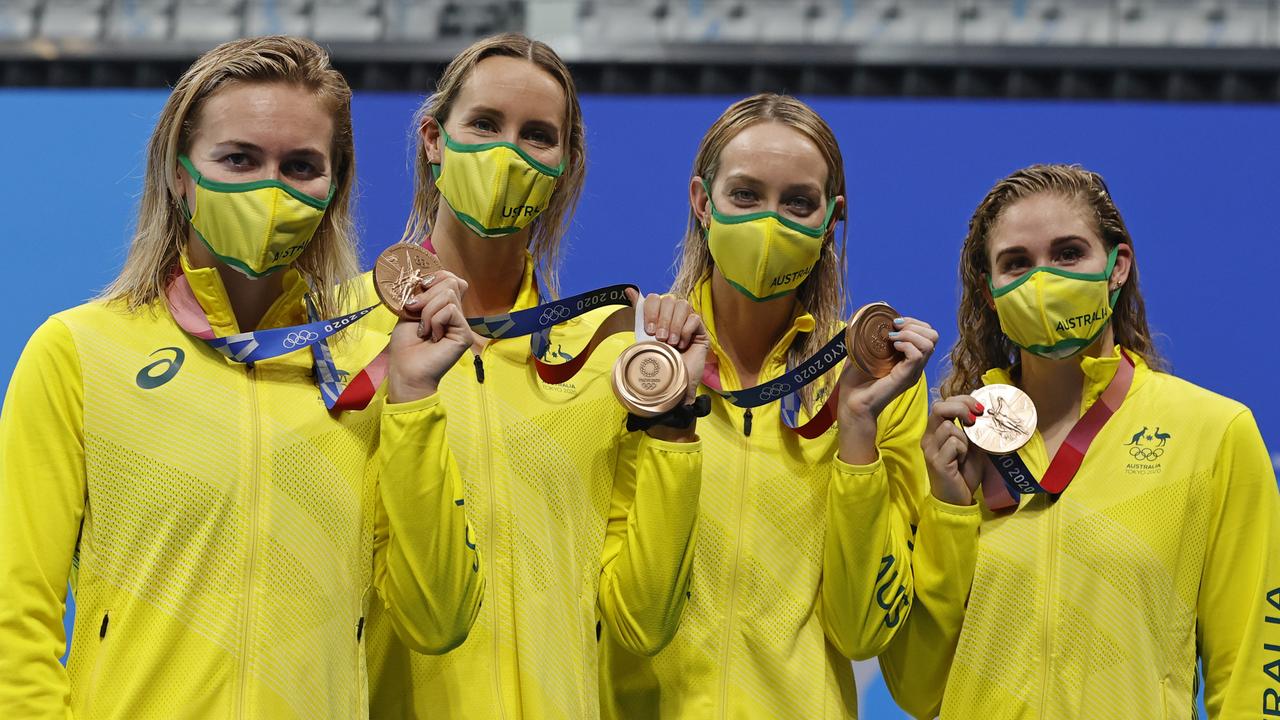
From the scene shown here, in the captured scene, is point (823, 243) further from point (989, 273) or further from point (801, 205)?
point (989, 273)

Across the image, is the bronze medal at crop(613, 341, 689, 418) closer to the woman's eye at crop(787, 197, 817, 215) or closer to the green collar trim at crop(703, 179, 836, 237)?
the green collar trim at crop(703, 179, 836, 237)

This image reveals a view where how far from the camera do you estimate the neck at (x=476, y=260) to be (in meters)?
3.36

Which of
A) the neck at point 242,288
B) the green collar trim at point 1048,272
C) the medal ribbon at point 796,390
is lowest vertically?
the medal ribbon at point 796,390

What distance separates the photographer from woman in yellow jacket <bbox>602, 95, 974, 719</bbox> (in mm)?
3299

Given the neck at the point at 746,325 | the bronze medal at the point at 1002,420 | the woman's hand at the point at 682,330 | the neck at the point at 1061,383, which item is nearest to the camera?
the woman's hand at the point at 682,330

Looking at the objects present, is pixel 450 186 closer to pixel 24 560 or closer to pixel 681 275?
pixel 681 275

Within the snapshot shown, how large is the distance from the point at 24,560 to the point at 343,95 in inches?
43.6

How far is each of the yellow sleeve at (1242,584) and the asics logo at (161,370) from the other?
7.60ft

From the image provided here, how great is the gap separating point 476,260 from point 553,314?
23 cm

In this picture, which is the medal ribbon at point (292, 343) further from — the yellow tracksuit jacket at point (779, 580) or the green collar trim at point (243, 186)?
the yellow tracksuit jacket at point (779, 580)

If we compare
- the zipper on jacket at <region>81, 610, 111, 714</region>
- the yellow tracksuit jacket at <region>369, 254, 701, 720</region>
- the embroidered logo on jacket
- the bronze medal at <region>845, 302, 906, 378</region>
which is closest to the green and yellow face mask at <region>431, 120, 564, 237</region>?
the yellow tracksuit jacket at <region>369, 254, 701, 720</region>

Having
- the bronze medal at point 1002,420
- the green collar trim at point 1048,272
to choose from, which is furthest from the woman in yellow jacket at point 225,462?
the green collar trim at point 1048,272

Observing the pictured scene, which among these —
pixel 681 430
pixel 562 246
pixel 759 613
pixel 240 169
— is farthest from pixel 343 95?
pixel 759 613

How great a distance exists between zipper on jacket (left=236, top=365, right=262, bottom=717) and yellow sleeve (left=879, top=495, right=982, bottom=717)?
151 centimetres
